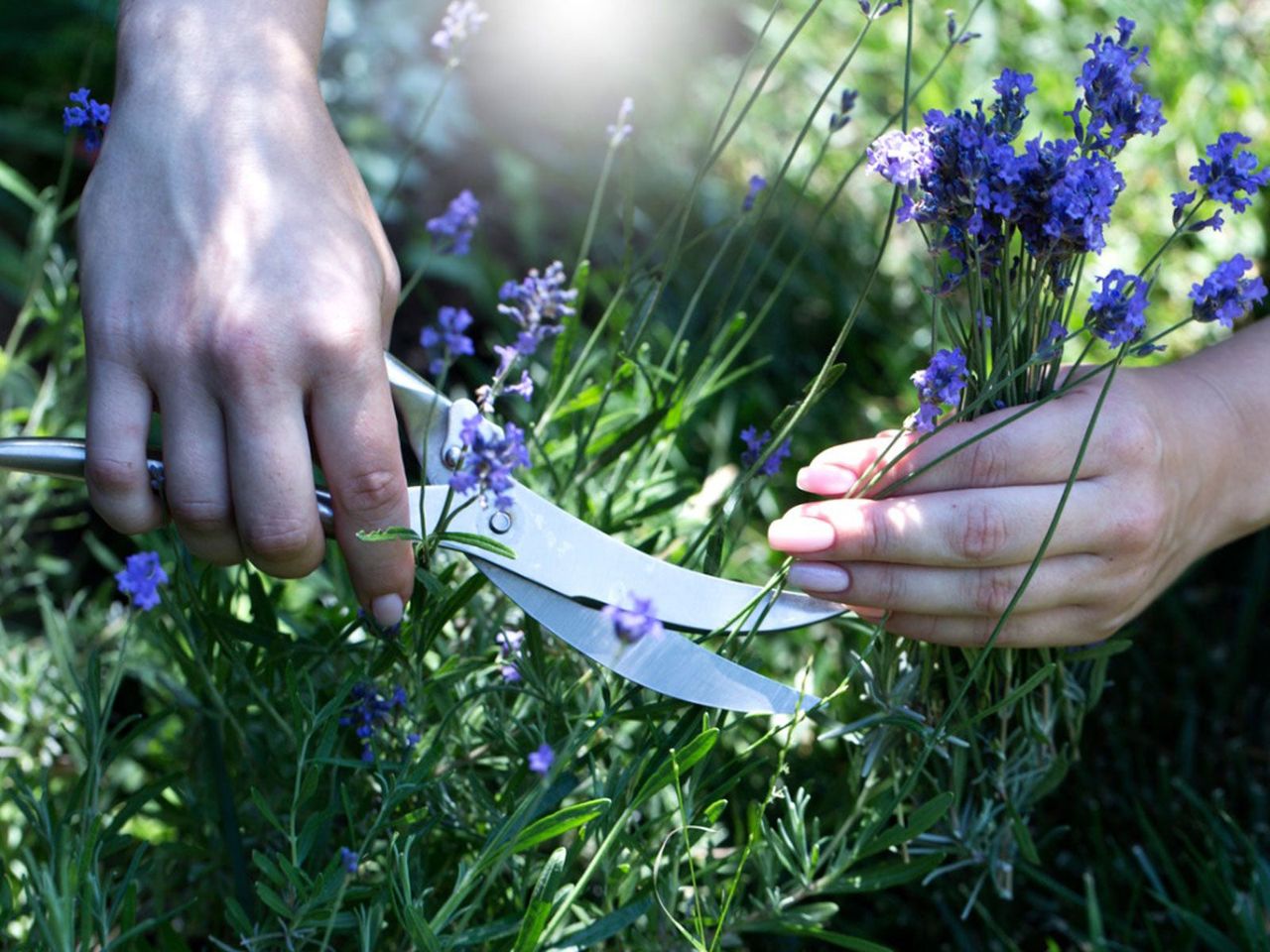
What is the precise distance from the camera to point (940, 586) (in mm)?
1023

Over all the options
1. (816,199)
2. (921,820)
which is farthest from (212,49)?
(816,199)

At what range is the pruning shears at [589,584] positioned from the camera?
1.03m

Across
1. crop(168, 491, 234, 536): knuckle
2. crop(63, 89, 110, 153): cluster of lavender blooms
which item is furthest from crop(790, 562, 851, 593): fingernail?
crop(63, 89, 110, 153): cluster of lavender blooms

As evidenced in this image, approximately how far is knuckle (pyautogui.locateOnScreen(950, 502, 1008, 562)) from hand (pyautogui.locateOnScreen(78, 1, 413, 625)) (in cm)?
44

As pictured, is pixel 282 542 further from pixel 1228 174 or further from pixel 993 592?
pixel 1228 174

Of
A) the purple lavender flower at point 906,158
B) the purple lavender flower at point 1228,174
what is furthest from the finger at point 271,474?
the purple lavender flower at point 1228,174

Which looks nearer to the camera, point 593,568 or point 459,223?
point 593,568

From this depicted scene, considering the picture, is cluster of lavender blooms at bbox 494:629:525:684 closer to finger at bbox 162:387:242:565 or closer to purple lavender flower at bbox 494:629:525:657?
purple lavender flower at bbox 494:629:525:657

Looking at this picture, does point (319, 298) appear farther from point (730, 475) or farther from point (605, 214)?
point (605, 214)

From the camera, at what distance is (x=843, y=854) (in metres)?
1.07

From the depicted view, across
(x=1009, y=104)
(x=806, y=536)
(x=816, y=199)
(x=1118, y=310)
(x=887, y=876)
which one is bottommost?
(x=887, y=876)

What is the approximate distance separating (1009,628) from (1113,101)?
424 mm

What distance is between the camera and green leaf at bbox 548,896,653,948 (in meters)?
0.98

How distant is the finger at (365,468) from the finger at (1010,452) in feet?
1.27
